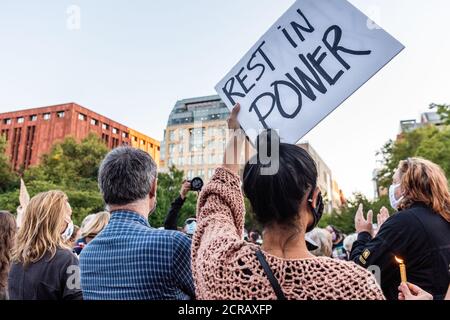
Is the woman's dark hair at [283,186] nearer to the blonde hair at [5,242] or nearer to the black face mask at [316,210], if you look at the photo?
the black face mask at [316,210]

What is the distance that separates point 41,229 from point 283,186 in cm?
201

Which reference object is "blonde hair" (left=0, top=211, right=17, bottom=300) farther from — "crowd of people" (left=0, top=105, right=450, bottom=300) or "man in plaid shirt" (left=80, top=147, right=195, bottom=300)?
"man in plaid shirt" (left=80, top=147, right=195, bottom=300)

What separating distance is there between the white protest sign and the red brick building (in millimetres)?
67811

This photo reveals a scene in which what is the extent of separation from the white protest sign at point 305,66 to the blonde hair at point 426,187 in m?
0.78

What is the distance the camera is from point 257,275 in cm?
120

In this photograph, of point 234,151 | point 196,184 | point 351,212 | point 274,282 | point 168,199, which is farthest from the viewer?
point 351,212

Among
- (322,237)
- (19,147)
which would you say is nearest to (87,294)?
(322,237)

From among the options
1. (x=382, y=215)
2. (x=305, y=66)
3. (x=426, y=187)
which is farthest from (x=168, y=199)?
(x=305, y=66)

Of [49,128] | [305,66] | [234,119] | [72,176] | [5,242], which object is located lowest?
[5,242]

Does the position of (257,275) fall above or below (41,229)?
below

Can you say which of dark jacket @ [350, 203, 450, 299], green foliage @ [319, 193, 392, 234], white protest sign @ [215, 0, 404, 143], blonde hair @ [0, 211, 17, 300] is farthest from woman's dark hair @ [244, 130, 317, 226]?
green foliage @ [319, 193, 392, 234]

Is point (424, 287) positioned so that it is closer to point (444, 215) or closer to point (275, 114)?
point (444, 215)

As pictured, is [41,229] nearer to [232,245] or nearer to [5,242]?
[5,242]

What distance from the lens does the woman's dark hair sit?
1.32m
